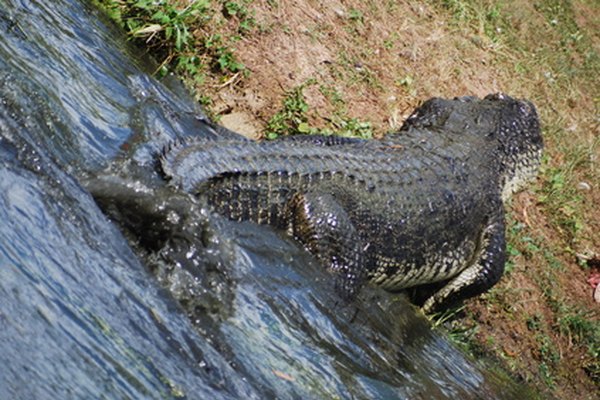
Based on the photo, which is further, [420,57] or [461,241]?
[420,57]

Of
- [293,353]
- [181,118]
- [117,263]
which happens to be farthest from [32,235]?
[181,118]

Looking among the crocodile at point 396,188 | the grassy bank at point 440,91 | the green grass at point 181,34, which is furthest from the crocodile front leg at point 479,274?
the green grass at point 181,34

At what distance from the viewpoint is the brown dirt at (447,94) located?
23.7ft

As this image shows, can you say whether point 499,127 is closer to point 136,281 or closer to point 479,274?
point 479,274

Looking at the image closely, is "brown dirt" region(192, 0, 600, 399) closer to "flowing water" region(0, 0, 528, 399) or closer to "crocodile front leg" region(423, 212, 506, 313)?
"crocodile front leg" region(423, 212, 506, 313)

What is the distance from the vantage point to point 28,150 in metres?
4.06

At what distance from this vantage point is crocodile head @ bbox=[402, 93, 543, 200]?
7188 millimetres

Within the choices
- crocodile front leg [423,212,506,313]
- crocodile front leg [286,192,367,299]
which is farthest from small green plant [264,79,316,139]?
crocodile front leg [286,192,367,299]

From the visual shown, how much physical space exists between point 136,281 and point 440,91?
222 inches

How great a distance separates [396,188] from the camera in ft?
19.4

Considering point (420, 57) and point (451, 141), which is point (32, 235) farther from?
point (420, 57)

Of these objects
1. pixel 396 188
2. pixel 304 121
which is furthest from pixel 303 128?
pixel 396 188

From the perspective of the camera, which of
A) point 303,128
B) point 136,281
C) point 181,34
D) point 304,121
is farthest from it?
point 304,121

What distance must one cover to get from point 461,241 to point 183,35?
7.94ft
